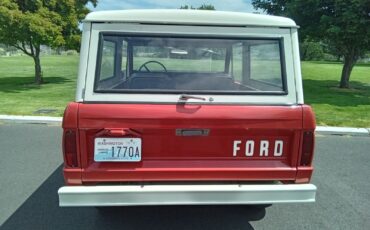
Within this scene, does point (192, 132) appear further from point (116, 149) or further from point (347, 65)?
point (347, 65)

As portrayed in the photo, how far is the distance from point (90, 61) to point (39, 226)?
5.58ft

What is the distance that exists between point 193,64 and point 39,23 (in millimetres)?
10626

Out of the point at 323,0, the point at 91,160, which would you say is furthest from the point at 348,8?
the point at 91,160

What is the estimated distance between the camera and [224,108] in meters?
2.94

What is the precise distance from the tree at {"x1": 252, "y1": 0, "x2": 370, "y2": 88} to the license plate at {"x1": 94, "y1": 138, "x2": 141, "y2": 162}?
10862 millimetres

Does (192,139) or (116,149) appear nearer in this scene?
(116,149)

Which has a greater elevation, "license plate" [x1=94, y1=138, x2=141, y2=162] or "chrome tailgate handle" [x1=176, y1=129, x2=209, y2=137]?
"chrome tailgate handle" [x1=176, y1=129, x2=209, y2=137]

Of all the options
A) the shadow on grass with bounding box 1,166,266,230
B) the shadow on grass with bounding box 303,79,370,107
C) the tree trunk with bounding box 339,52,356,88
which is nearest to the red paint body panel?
the shadow on grass with bounding box 1,166,266,230

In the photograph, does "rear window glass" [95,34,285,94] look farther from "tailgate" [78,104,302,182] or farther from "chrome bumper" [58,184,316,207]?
"chrome bumper" [58,184,316,207]

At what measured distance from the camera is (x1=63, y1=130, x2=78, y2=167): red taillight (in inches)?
111

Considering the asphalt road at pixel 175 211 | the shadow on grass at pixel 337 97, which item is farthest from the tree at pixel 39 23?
the shadow on grass at pixel 337 97

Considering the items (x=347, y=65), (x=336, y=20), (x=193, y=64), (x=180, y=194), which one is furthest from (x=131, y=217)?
(x=347, y=65)

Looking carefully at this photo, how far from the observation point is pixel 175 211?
387 centimetres

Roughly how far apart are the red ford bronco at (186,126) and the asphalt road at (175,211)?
792 millimetres
